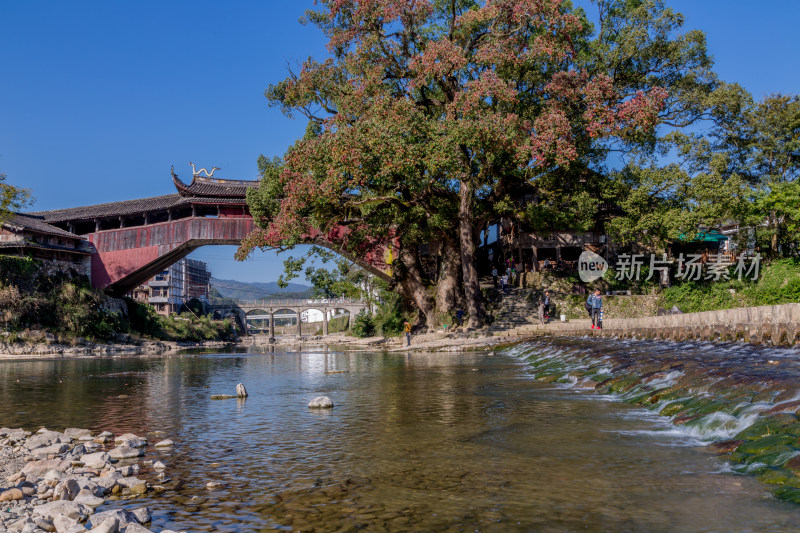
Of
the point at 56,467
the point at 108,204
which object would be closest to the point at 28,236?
the point at 108,204

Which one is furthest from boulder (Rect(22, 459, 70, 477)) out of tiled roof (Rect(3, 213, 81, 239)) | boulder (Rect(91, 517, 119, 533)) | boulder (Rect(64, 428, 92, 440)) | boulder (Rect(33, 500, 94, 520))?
tiled roof (Rect(3, 213, 81, 239))

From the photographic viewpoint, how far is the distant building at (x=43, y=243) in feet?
123

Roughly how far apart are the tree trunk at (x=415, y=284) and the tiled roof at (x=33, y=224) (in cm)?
2573

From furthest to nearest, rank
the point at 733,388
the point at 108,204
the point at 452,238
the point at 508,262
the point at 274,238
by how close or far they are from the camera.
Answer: the point at 108,204 → the point at 508,262 → the point at 452,238 → the point at 274,238 → the point at 733,388

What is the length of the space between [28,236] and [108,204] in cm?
635

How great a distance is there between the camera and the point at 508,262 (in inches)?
1457

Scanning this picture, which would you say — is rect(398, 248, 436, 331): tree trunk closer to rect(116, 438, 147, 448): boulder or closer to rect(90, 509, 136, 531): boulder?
rect(116, 438, 147, 448): boulder

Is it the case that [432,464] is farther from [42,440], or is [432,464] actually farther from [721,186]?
[721,186]

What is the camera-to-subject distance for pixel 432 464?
5.11 metres

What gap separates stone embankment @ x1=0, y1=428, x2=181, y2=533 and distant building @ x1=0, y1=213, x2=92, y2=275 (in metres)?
36.6

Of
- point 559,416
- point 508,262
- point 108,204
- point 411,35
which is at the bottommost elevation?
point 559,416

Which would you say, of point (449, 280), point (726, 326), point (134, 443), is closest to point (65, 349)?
point (449, 280)

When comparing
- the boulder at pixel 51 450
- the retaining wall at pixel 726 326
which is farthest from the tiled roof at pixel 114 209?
the boulder at pixel 51 450

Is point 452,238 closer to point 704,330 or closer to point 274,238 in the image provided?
point 274,238
